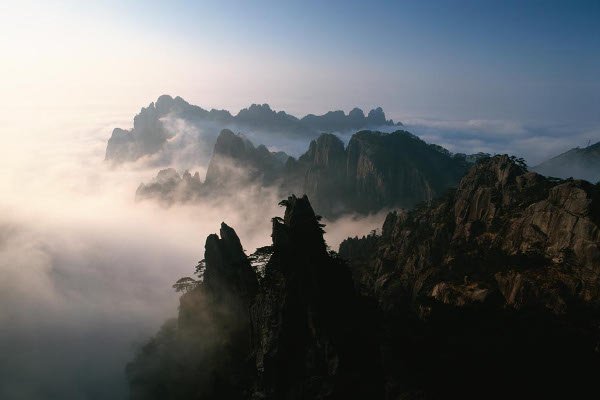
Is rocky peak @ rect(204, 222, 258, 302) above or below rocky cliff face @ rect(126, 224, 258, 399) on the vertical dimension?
above

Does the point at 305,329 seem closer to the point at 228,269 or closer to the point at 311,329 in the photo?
the point at 311,329

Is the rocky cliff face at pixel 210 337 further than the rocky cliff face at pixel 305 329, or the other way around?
the rocky cliff face at pixel 210 337

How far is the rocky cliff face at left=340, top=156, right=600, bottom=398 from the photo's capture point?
35.3 metres

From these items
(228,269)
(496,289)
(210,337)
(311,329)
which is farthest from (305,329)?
(210,337)

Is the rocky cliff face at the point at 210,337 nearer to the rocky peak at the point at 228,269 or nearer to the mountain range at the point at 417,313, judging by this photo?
the rocky peak at the point at 228,269

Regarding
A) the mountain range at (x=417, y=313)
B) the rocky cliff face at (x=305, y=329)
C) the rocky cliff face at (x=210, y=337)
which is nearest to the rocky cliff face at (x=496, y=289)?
the mountain range at (x=417, y=313)

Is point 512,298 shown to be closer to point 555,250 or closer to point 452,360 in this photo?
point 555,250

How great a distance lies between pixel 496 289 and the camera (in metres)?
56.0

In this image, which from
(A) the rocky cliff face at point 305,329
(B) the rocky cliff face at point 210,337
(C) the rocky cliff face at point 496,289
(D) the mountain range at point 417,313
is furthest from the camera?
(B) the rocky cliff face at point 210,337

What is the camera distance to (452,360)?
118 feet

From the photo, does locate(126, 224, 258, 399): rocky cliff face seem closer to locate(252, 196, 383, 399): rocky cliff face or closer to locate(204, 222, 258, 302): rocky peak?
locate(204, 222, 258, 302): rocky peak

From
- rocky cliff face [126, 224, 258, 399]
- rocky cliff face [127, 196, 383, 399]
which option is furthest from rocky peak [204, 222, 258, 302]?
rocky cliff face [127, 196, 383, 399]

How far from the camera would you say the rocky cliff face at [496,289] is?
3528 centimetres

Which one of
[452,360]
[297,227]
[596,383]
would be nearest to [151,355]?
[297,227]
